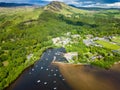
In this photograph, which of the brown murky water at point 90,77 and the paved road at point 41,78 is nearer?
the brown murky water at point 90,77

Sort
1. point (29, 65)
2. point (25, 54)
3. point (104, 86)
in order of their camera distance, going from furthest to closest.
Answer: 1. point (25, 54)
2. point (29, 65)
3. point (104, 86)

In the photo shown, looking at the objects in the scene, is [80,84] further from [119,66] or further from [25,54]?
[25,54]

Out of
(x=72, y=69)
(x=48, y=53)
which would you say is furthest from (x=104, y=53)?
(x=48, y=53)

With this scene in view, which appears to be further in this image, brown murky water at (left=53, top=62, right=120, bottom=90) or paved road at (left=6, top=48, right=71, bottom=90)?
paved road at (left=6, top=48, right=71, bottom=90)

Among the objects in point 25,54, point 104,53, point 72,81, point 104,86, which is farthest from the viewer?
point 25,54
